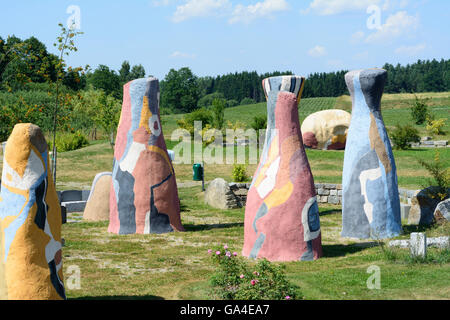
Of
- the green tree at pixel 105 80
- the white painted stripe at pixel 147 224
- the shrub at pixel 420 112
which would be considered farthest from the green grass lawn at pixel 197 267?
the green tree at pixel 105 80

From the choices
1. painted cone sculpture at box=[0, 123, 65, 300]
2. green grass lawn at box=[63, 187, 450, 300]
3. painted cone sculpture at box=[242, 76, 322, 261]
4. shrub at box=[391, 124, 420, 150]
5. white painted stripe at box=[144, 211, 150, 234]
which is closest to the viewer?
painted cone sculpture at box=[0, 123, 65, 300]

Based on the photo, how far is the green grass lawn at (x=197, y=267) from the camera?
836cm

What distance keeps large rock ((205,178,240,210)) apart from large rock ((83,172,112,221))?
→ 4.18 metres

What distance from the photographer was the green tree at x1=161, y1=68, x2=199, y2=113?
10025cm

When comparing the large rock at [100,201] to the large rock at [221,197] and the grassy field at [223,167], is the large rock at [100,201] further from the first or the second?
the grassy field at [223,167]

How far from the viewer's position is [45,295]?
6402mm

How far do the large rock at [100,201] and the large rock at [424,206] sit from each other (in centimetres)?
915

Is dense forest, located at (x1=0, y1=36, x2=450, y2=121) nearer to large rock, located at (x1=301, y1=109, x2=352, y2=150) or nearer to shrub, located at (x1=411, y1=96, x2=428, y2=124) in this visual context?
shrub, located at (x1=411, y1=96, x2=428, y2=124)

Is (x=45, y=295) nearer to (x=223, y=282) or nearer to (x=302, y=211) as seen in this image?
(x=223, y=282)

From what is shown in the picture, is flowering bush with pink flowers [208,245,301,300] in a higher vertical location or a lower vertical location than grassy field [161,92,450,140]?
lower

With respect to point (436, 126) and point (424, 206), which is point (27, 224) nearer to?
point (424, 206)

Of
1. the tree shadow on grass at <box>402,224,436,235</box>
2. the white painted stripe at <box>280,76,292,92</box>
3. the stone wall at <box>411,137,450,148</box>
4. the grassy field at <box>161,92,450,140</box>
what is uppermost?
the grassy field at <box>161,92,450,140</box>

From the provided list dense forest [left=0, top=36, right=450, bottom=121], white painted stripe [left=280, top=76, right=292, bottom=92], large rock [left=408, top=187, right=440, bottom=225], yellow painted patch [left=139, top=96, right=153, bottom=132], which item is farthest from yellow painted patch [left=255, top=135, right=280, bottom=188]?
dense forest [left=0, top=36, right=450, bottom=121]

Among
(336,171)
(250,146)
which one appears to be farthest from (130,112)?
(250,146)
